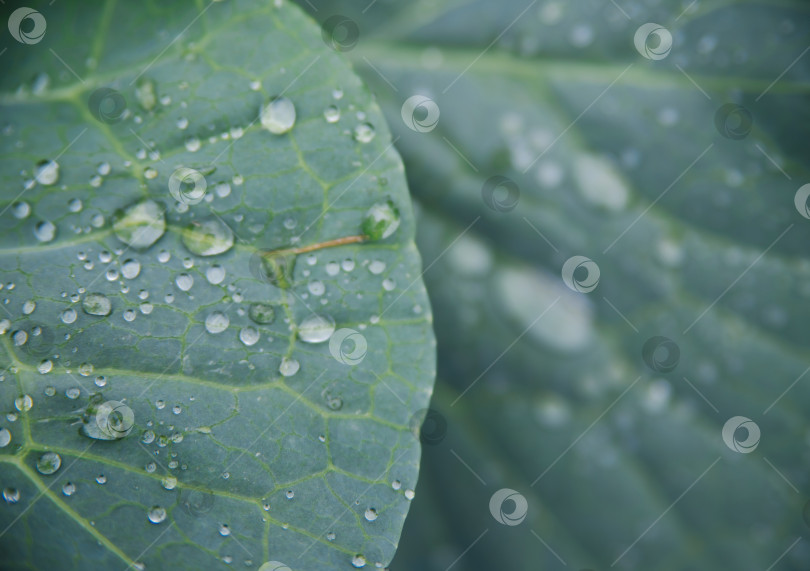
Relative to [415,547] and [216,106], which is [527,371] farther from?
[216,106]

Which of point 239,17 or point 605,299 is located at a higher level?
point 239,17

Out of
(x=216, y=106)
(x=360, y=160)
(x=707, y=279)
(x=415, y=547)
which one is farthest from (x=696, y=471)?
(x=216, y=106)

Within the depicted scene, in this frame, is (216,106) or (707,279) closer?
(216,106)

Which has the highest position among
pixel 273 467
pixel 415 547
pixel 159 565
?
pixel 273 467

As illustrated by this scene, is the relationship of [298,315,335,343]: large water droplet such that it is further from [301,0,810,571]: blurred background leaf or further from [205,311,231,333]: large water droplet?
[301,0,810,571]: blurred background leaf

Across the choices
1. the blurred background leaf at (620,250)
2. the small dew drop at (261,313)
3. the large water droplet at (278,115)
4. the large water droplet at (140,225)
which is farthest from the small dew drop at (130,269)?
the blurred background leaf at (620,250)

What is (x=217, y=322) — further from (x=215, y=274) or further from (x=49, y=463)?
(x=49, y=463)
